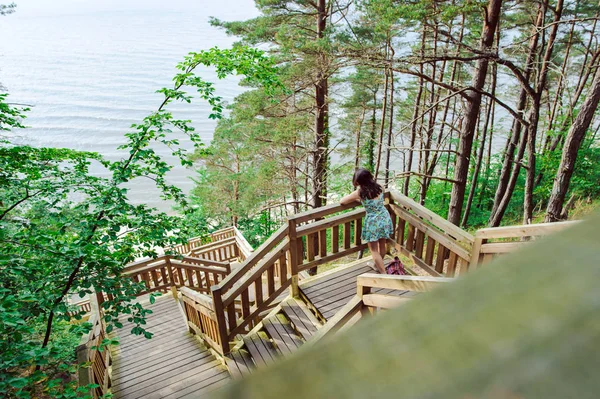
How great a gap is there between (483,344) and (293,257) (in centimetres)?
409

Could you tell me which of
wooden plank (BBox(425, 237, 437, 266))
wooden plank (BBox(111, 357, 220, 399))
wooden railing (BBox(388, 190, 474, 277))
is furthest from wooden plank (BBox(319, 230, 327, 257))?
wooden plank (BBox(111, 357, 220, 399))

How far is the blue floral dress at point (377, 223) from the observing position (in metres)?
4.28

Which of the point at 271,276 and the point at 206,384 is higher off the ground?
the point at 271,276

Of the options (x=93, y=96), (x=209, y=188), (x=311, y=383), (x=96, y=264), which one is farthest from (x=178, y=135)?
(x=311, y=383)

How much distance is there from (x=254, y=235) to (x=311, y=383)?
17910 millimetres

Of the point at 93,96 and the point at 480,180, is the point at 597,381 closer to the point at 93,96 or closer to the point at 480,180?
the point at 480,180

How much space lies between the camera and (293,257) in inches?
171

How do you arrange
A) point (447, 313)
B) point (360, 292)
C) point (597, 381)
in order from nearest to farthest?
point (597, 381), point (447, 313), point (360, 292)

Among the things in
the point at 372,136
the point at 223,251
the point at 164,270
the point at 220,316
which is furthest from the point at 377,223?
the point at 372,136

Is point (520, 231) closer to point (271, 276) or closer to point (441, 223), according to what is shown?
point (441, 223)

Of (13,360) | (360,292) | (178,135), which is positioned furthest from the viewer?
(178,135)

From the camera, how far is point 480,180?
58.3ft

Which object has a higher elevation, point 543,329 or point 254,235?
point 543,329

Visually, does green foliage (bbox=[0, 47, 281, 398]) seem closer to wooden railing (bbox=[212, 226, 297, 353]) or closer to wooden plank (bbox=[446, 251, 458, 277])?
wooden railing (bbox=[212, 226, 297, 353])
